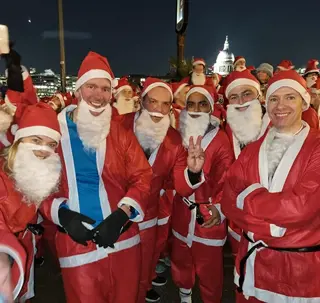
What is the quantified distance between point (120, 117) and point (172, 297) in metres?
1.99

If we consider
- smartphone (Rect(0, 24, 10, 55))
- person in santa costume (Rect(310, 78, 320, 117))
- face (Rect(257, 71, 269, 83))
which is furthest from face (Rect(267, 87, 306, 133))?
face (Rect(257, 71, 269, 83))

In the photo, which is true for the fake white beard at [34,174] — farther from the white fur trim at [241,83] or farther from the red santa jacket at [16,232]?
the white fur trim at [241,83]

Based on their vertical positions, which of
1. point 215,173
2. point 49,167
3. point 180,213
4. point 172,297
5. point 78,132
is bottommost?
point 172,297

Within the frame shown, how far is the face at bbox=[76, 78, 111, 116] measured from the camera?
2.72m

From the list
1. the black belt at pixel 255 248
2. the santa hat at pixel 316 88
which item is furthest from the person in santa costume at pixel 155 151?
the santa hat at pixel 316 88

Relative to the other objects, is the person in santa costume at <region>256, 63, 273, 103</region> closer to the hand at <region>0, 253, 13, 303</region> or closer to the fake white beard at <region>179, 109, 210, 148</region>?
the fake white beard at <region>179, 109, 210, 148</region>

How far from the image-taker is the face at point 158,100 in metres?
3.65

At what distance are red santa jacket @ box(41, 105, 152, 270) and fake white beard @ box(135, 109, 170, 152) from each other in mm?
678

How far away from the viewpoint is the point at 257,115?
3.56 m

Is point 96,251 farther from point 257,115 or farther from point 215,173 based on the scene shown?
point 257,115

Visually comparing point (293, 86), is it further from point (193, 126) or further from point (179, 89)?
point (179, 89)

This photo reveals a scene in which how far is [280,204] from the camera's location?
6.79 feet

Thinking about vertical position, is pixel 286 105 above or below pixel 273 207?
above

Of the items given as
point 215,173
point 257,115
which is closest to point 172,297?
point 215,173
